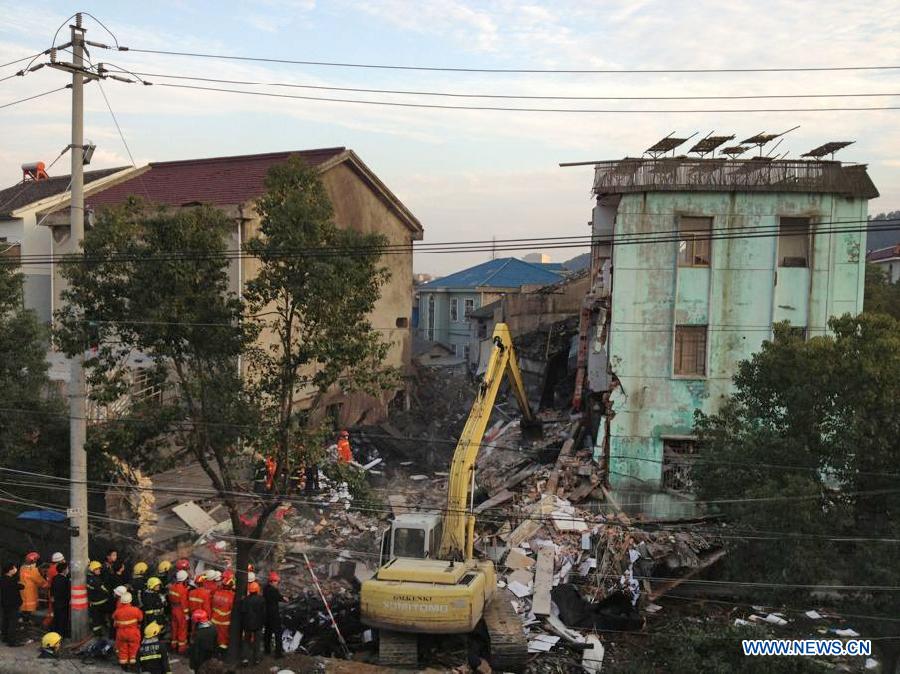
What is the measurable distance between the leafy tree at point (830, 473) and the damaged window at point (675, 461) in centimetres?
864

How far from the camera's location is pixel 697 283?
2172 centimetres

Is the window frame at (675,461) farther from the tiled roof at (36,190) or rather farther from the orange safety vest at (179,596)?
the tiled roof at (36,190)

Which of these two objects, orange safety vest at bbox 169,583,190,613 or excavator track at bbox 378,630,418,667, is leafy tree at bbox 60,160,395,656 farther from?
excavator track at bbox 378,630,418,667

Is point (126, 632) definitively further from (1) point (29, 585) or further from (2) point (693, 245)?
(2) point (693, 245)

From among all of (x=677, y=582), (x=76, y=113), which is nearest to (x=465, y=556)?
(x=677, y=582)

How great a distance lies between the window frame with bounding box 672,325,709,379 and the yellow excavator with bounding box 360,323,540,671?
8.80 m

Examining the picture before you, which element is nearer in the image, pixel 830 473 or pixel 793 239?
pixel 830 473

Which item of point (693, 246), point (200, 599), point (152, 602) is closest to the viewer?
point (152, 602)

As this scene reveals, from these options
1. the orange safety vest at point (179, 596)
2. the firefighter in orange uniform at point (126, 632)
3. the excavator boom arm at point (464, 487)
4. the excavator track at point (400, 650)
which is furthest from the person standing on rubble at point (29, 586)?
the excavator boom arm at point (464, 487)

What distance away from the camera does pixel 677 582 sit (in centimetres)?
1688

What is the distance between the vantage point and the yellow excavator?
40.3 ft

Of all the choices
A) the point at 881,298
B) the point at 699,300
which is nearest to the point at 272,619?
the point at 699,300

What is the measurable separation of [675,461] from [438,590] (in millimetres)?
11424

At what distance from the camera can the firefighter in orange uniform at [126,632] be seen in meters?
12.4
